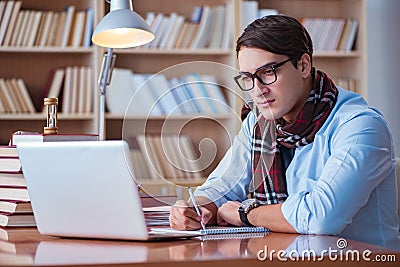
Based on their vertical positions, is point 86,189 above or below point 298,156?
above

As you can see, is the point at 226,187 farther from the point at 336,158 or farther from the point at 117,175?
the point at 117,175

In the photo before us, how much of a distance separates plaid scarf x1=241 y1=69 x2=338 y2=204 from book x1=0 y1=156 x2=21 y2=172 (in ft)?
1.87

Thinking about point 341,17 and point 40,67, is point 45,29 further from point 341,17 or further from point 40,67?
Result: point 341,17

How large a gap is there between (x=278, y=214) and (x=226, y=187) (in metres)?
0.30

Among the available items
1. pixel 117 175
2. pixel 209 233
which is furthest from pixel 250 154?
pixel 117 175

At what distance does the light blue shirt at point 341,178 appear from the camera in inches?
60.9

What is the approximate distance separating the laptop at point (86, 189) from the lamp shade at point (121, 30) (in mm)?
707

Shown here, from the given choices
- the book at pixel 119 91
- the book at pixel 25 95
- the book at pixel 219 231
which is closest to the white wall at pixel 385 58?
the book at pixel 119 91

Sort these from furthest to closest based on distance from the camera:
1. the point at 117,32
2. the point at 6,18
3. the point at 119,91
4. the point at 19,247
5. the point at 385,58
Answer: the point at 385,58
the point at 119,91
the point at 6,18
the point at 117,32
the point at 19,247

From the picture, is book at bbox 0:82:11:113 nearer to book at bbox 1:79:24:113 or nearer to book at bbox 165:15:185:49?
book at bbox 1:79:24:113

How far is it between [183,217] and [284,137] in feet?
1.49

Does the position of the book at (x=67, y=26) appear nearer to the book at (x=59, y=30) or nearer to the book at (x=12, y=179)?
the book at (x=59, y=30)

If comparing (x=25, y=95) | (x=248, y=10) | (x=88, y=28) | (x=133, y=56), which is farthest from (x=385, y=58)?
(x=25, y=95)

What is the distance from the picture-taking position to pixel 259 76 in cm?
170
